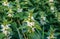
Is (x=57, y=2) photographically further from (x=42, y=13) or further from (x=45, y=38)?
(x=45, y=38)

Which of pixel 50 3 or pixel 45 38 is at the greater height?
pixel 50 3

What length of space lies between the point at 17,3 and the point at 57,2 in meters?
0.57

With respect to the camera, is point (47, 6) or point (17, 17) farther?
point (47, 6)

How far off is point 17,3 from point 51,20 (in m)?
0.46

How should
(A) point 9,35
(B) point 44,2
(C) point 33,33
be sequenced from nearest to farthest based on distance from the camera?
(C) point 33,33, (A) point 9,35, (B) point 44,2

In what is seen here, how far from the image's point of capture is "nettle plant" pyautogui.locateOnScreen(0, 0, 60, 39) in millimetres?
2219

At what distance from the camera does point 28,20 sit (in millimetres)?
2162

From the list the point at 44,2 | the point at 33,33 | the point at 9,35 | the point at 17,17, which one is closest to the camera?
the point at 33,33

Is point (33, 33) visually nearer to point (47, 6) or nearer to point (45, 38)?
point (45, 38)

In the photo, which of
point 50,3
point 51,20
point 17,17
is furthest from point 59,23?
point 17,17

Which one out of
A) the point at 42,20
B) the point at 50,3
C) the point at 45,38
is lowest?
the point at 45,38

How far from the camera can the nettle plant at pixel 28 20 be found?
222 centimetres

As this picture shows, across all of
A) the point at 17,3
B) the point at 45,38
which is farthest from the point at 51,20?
the point at 17,3

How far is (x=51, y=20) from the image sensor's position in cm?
267
